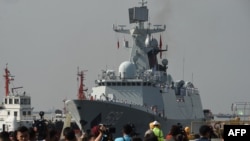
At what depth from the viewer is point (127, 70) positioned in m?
57.2

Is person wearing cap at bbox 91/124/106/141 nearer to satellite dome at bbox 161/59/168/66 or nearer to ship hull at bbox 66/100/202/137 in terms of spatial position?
ship hull at bbox 66/100/202/137

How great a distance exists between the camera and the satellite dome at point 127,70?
57156 mm

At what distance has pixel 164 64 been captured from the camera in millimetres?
65000

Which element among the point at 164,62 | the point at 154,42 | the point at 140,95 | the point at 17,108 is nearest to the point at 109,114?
the point at 140,95

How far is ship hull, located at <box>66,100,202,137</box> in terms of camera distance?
52781 millimetres

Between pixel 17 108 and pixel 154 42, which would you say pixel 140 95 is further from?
pixel 17 108

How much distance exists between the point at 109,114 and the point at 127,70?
475 centimetres

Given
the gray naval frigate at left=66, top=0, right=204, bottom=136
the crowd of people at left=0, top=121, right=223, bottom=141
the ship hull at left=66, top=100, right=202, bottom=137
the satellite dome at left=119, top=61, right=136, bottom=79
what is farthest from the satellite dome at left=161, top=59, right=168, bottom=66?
the crowd of people at left=0, top=121, right=223, bottom=141

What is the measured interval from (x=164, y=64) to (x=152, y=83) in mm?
7163

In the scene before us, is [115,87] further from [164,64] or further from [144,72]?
[164,64]

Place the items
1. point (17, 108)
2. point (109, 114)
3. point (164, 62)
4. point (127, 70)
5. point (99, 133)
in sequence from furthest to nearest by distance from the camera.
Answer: point (17, 108) < point (164, 62) < point (127, 70) < point (109, 114) < point (99, 133)

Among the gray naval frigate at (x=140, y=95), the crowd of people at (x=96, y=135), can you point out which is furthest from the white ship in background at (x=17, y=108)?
the crowd of people at (x=96, y=135)

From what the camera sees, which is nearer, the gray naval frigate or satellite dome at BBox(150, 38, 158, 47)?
the gray naval frigate

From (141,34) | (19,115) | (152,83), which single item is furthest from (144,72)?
(19,115)
